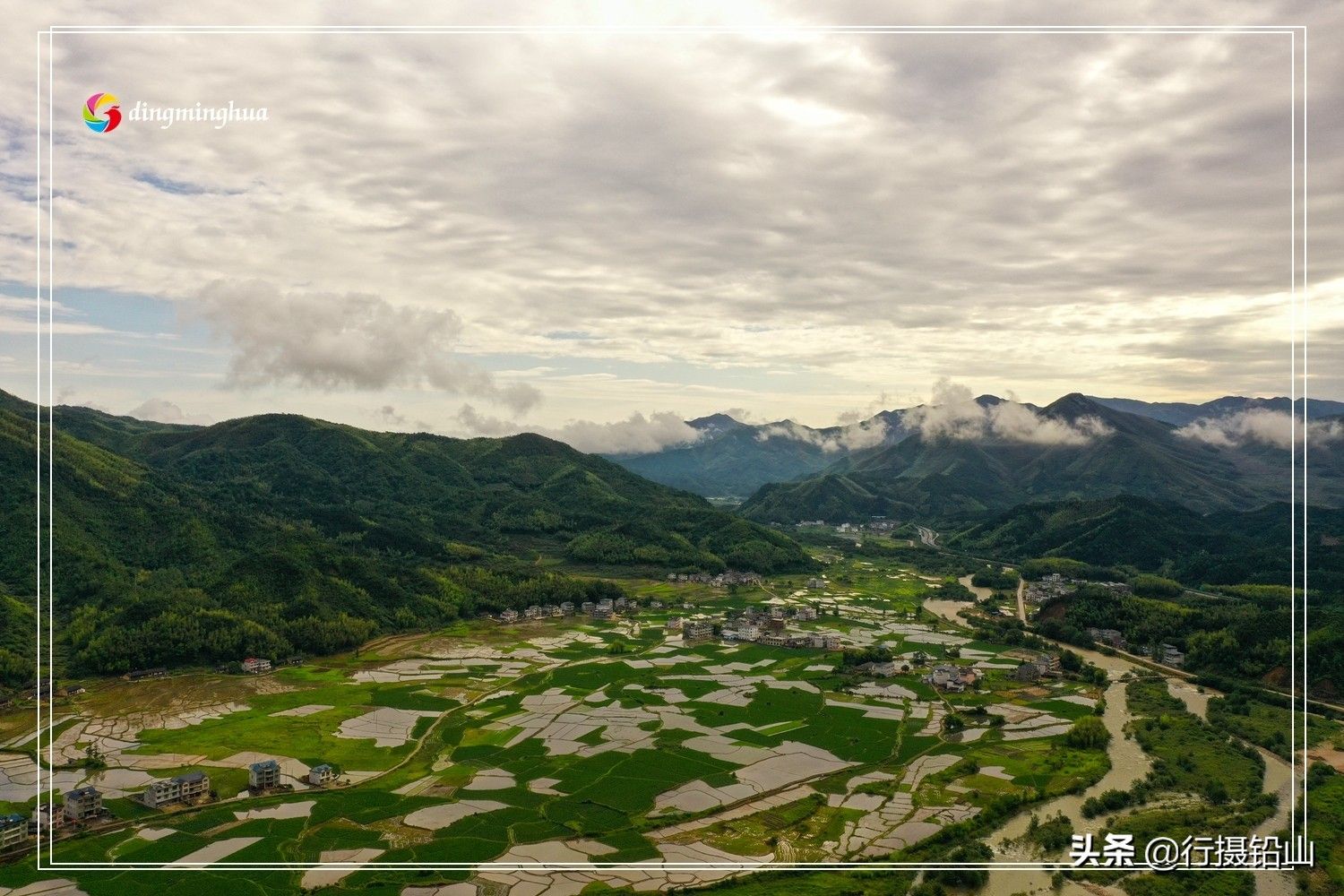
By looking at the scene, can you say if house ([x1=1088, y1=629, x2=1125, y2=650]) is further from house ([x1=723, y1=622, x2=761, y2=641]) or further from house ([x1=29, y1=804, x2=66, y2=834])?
house ([x1=29, y1=804, x2=66, y2=834])

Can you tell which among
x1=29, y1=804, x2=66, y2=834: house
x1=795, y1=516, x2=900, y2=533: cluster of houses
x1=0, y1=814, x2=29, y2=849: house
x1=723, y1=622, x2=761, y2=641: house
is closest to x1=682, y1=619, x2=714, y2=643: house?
x1=723, y1=622, x2=761, y2=641: house

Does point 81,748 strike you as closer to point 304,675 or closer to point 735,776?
point 304,675

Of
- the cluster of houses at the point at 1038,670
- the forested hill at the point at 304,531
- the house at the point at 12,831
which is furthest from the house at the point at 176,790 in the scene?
the cluster of houses at the point at 1038,670

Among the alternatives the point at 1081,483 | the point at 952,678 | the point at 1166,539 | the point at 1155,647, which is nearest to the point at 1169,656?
the point at 1155,647

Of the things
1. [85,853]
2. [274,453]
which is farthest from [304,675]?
[274,453]

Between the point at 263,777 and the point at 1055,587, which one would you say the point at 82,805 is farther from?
the point at 1055,587
